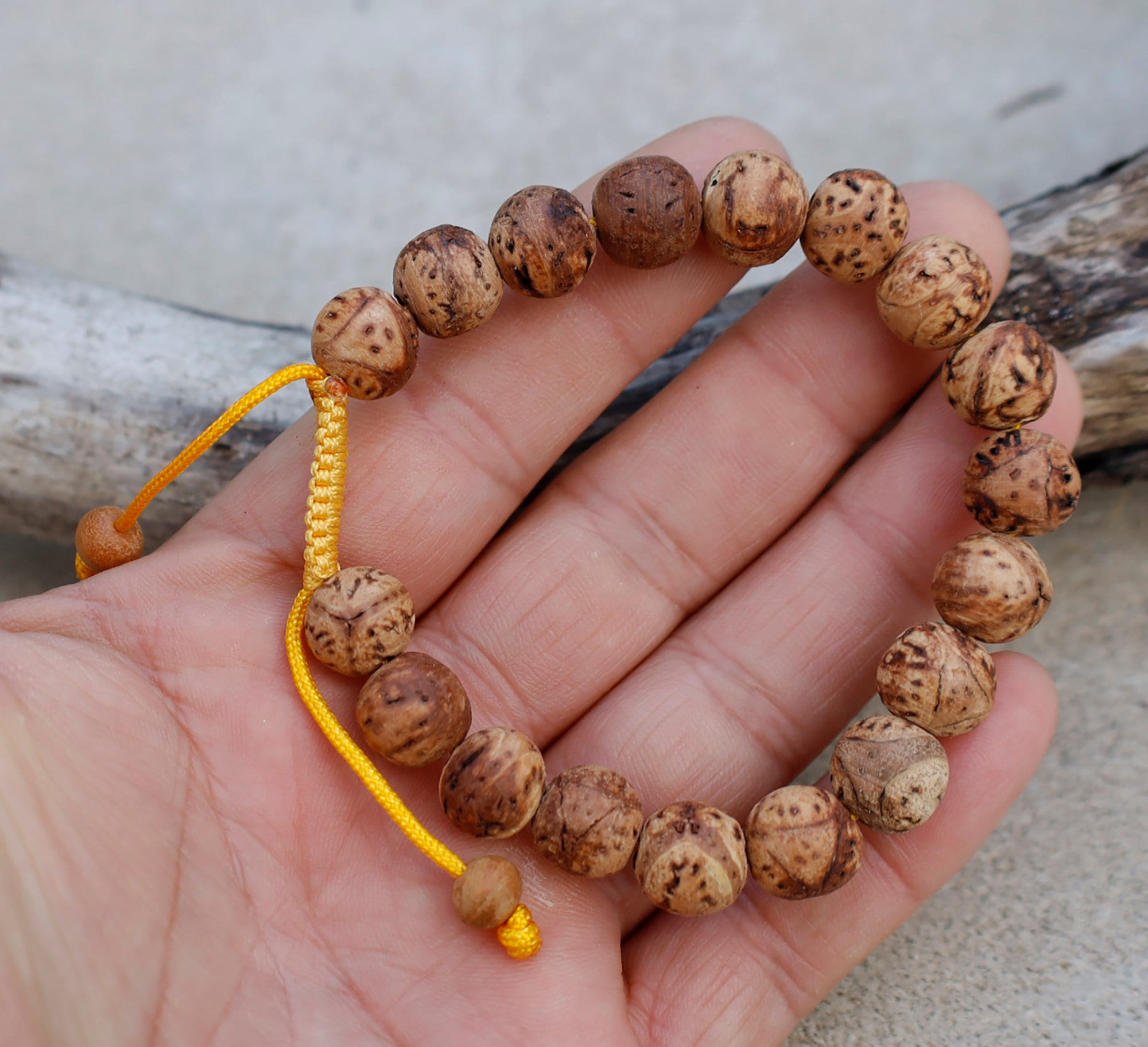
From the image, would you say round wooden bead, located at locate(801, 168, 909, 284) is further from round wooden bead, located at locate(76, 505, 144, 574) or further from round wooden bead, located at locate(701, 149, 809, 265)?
round wooden bead, located at locate(76, 505, 144, 574)

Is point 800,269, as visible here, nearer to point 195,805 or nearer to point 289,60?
point 195,805

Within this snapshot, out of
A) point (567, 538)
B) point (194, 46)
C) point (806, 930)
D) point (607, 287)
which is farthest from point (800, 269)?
point (194, 46)

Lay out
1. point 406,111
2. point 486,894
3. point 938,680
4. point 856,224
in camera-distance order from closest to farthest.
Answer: point 486,894, point 938,680, point 856,224, point 406,111

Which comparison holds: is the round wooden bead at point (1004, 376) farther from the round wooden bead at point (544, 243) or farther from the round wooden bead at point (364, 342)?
the round wooden bead at point (364, 342)

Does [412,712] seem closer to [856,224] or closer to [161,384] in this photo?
[161,384]

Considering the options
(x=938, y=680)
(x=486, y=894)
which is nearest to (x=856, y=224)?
(x=938, y=680)

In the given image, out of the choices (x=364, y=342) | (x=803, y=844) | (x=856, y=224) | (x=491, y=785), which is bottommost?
(x=803, y=844)
